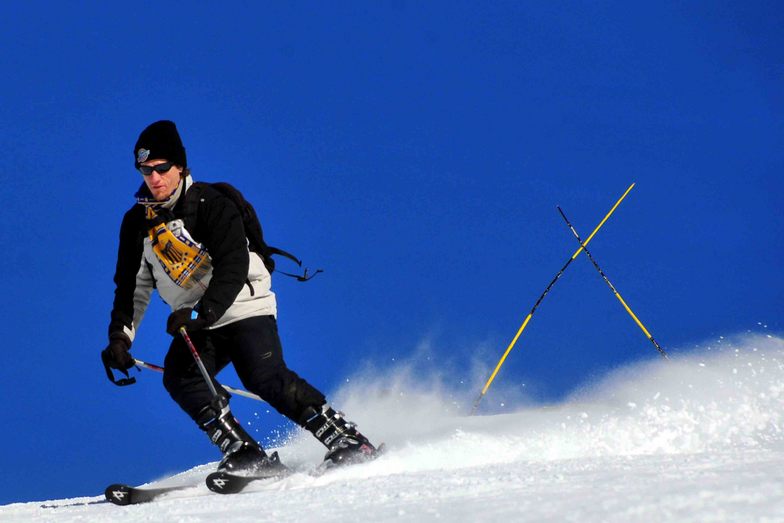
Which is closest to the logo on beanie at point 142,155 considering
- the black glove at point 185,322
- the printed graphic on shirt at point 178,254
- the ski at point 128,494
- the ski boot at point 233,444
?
the printed graphic on shirt at point 178,254

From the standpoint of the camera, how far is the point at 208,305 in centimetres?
465

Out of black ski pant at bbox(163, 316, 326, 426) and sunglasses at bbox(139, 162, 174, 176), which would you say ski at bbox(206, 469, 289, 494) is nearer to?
black ski pant at bbox(163, 316, 326, 426)

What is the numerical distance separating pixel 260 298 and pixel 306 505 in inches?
78.8

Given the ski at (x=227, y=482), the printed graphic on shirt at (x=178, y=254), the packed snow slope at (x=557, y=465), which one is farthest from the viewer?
the printed graphic on shirt at (x=178, y=254)

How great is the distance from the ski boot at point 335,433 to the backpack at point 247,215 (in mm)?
976

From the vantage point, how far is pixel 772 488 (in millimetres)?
2395

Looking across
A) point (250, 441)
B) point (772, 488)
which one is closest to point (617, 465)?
point (772, 488)

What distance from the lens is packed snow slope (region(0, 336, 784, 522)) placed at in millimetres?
2457

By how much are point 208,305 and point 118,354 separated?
0.78 m

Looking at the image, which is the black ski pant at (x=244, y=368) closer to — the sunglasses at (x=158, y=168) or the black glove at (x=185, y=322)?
the black glove at (x=185, y=322)

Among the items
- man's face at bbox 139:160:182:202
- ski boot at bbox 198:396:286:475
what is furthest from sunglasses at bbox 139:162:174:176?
ski boot at bbox 198:396:286:475

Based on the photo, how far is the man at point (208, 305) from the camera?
4.73m

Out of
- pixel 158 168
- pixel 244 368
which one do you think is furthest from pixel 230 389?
pixel 158 168

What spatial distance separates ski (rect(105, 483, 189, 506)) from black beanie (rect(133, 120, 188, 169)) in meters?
1.78
